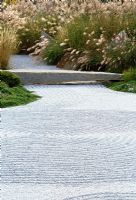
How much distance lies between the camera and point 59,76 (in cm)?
1066

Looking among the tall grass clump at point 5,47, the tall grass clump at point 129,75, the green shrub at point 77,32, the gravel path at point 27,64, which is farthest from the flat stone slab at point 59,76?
the green shrub at point 77,32

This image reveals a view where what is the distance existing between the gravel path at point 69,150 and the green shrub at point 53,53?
425cm

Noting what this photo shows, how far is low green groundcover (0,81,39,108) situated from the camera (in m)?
7.80

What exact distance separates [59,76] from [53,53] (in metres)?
2.13

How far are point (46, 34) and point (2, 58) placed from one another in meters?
2.65

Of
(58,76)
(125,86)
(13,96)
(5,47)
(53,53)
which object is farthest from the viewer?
(53,53)

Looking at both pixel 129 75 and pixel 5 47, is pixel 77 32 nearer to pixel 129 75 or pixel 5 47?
pixel 5 47

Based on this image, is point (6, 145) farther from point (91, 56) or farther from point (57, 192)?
point (91, 56)

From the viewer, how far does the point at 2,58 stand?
37.6 feet

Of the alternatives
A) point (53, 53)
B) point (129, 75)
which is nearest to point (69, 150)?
point (129, 75)

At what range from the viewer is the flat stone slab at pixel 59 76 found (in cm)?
1058

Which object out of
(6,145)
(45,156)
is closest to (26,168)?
(45,156)

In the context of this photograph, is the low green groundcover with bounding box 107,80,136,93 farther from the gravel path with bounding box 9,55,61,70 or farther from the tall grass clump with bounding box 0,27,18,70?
the tall grass clump with bounding box 0,27,18,70

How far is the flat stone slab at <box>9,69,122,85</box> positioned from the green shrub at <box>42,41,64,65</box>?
6.46ft
